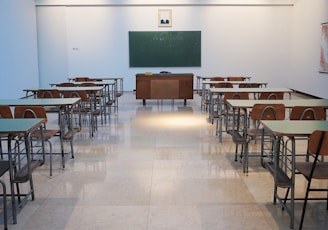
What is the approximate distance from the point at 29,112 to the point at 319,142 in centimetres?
318

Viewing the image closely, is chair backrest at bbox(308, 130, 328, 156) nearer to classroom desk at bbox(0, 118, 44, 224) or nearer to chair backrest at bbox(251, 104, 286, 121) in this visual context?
chair backrest at bbox(251, 104, 286, 121)

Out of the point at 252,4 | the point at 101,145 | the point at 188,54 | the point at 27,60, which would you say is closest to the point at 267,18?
the point at 252,4

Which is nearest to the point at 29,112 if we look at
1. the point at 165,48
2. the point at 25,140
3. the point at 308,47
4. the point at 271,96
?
the point at 25,140

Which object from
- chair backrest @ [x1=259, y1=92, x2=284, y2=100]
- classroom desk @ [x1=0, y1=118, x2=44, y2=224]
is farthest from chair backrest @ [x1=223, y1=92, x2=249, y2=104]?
classroom desk @ [x1=0, y1=118, x2=44, y2=224]

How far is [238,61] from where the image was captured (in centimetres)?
1355

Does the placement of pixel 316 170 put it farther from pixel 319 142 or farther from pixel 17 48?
pixel 17 48

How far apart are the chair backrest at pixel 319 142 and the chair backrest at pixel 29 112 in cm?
292

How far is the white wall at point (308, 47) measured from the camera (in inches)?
432

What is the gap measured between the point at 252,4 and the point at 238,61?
6.56 ft

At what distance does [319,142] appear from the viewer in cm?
274

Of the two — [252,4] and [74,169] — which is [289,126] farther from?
[252,4]

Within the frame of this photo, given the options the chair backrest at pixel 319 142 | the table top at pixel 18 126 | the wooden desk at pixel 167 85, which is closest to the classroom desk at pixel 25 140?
the table top at pixel 18 126

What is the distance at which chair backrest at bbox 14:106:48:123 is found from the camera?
4.39 meters

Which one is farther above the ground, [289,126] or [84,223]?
[289,126]
